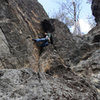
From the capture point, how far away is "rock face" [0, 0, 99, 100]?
3.57m

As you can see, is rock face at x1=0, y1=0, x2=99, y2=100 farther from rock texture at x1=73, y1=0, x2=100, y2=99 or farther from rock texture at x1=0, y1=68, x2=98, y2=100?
rock texture at x1=73, y1=0, x2=100, y2=99

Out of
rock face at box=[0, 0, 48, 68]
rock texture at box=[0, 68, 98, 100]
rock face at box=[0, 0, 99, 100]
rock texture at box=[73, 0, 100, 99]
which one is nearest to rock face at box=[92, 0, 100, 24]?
rock texture at box=[73, 0, 100, 99]

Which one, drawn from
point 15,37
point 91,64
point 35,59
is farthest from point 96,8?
point 15,37

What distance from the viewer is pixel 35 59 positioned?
336 inches

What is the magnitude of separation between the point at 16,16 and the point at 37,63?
291 cm

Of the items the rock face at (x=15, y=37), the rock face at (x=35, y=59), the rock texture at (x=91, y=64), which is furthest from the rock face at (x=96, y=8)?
the rock face at (x=15, y=37)

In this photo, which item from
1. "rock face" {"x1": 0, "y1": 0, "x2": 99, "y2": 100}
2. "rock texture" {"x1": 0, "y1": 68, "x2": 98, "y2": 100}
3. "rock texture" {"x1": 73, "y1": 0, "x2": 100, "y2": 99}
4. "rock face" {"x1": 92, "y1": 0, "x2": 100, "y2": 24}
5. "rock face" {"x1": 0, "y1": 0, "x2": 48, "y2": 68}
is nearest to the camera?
"rock texture" {"x1": 0, "y1": 68, "x2": 98, "y2": 100}

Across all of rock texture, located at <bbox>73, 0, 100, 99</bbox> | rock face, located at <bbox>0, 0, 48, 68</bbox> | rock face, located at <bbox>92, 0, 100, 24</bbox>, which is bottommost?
rock texture, located at <bbox>73, 0, 100, 99</bbox>

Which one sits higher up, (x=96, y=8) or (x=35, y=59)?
(x=96, y=8)

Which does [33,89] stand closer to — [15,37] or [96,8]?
[15,37]

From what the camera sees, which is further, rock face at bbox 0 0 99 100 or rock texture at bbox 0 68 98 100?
rock face at bbox 0 0 99 100

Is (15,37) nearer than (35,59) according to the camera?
Yes

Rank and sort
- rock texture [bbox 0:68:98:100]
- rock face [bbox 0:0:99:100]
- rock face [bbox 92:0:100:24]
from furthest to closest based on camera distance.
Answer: rock face [bbox 92:0:100:24], rock face [bbox 0:0:99:100], rock texture [bbox 0:68:98:100]

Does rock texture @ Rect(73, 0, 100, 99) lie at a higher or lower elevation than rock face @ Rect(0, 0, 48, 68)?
lower
